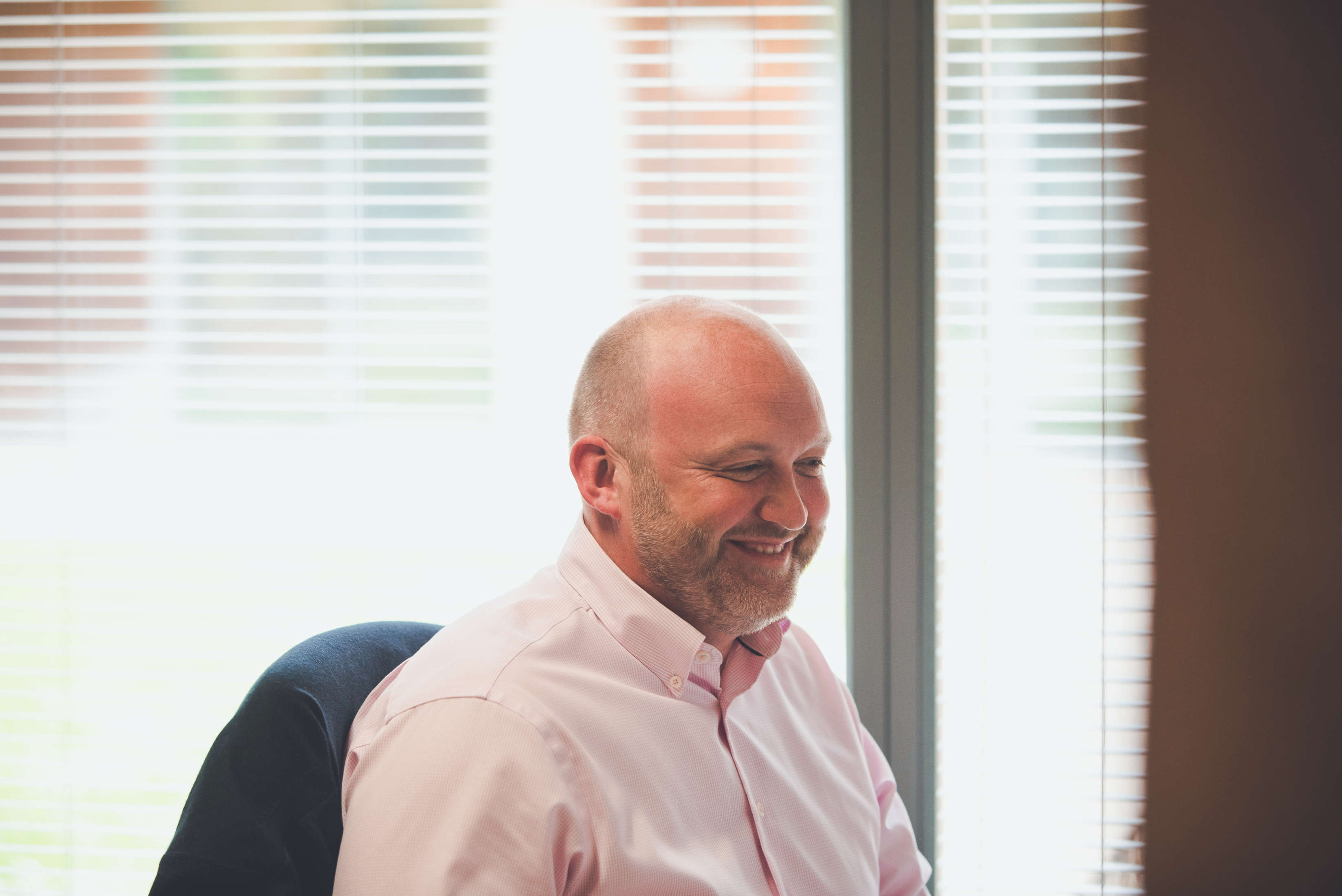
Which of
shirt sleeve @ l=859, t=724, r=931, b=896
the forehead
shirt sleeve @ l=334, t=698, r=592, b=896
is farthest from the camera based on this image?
shirt sleeve @ l=859, t=724, r=931, b=896

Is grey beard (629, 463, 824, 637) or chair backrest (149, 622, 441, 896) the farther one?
grey beard (629, 463, 824, 637)

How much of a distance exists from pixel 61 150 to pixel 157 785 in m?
1.38

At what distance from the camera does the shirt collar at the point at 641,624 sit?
3.53ft

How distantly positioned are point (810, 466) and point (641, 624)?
328 mm


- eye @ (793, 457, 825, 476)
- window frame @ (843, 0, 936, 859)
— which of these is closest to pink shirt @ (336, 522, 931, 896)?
eye @ (793, 457, 825, 476)

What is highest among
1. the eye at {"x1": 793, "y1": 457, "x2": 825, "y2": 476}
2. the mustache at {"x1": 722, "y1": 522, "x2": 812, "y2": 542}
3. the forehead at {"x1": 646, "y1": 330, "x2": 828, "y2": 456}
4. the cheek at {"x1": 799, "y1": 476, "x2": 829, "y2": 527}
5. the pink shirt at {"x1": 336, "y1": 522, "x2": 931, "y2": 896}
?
the forehead at {"x1": 646, "y1": 330, "x2": 828, "y2": 456}

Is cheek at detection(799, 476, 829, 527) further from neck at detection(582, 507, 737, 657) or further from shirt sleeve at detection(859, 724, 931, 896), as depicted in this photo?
shirt sleeve at detection(859, 724, 931, 896)

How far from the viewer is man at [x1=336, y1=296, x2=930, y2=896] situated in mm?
877

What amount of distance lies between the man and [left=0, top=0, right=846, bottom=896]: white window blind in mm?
594

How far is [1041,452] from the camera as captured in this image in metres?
1.69

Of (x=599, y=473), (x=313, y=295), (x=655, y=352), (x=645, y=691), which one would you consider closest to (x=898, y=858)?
(x=645, y=691)

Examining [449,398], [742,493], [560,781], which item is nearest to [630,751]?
[560,781]

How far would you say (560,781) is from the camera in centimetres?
92

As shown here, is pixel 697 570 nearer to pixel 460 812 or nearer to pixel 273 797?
pixel 460 812
